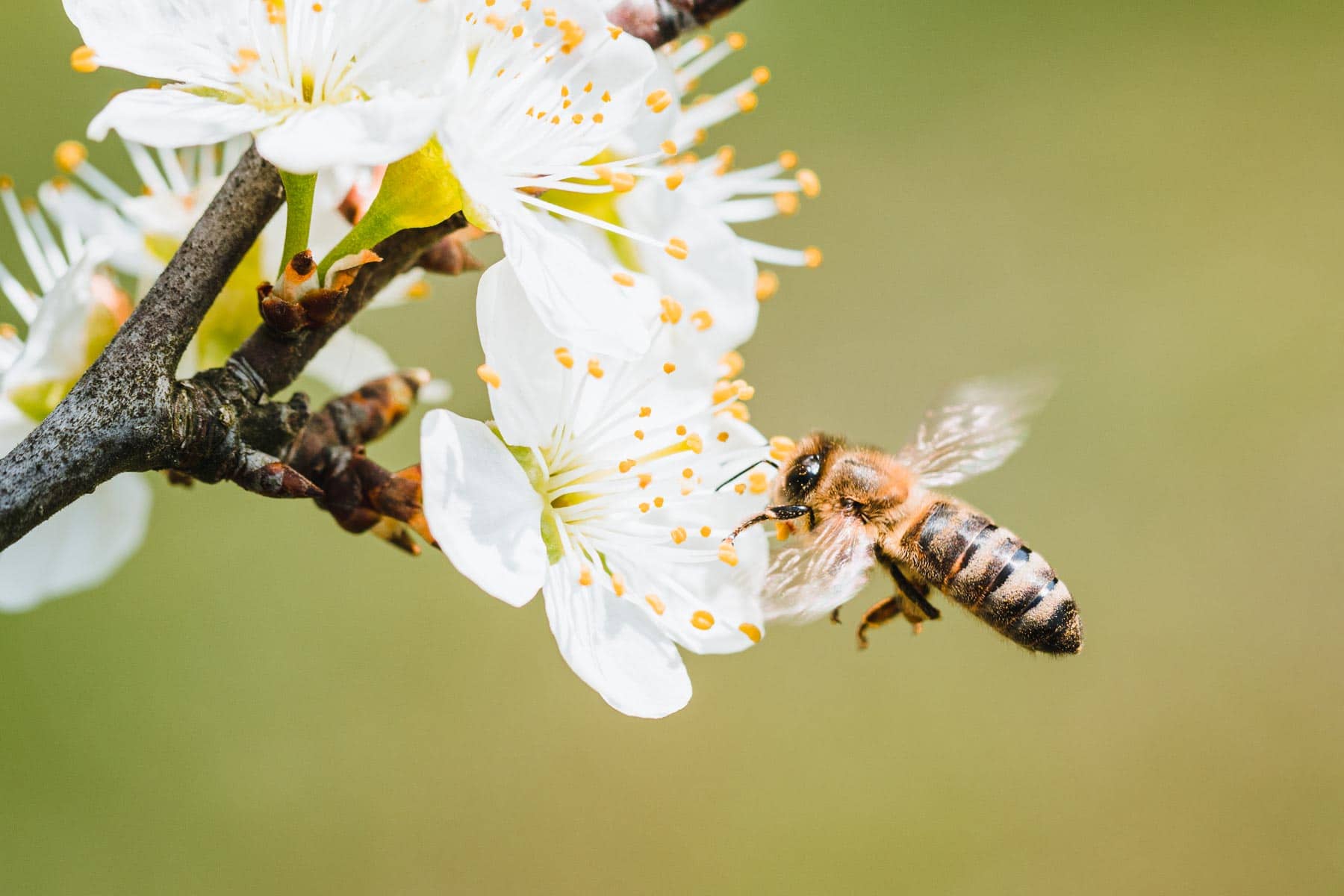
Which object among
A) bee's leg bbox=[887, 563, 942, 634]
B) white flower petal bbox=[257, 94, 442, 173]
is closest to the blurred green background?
bee's leg bbox=[887, 563, 942, 634]

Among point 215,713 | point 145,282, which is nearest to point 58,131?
point 215,713

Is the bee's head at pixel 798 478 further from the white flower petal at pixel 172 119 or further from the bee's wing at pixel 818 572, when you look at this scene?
the white flower petal at pixel 172 119

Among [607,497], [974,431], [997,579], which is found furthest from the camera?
[974,431]

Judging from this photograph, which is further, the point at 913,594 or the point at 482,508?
the point at 913,594

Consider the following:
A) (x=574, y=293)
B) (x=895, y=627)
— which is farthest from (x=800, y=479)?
(x=895, y=627)

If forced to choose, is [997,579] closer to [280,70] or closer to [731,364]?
[731,364]

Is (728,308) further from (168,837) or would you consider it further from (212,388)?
(168,837)

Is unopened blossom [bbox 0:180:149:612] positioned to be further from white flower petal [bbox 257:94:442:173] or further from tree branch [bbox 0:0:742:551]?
white flower petal [bbox 257:94:442:173]
